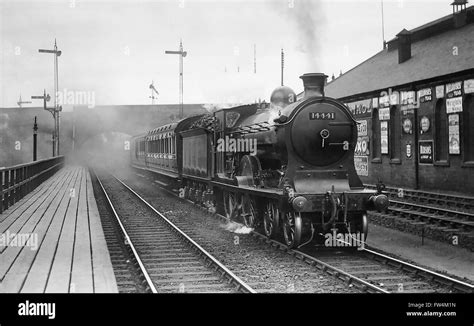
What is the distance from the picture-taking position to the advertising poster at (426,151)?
17.7m

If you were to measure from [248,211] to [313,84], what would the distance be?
3.48 metres

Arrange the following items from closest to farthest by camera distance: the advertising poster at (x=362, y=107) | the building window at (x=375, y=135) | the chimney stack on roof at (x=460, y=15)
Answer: the chimney stack on roof at (x=460, y=15)
the building window at (x=375, y=135)
the advertising poster at (x=362, y=107)

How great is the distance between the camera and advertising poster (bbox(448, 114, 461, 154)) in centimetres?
1619

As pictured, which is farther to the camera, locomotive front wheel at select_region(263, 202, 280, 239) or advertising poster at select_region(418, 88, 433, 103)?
advertising poster at select_region(418, 88, 433, 103)

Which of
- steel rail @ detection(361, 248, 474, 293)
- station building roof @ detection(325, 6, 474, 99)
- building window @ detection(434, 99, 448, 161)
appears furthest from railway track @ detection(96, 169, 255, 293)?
station building roof @ detection(325, 6, 474, 99)

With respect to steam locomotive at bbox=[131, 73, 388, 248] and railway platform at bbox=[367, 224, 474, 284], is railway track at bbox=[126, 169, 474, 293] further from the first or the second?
railway platform at bbox=[367, 224, 474, 284]

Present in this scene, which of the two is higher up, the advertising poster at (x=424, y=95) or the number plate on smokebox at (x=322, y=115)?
the advertising poster at (x=424, y=95)

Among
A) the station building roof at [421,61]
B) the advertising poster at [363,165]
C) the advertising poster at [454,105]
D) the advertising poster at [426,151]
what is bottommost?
the advertising poster at [363,165]

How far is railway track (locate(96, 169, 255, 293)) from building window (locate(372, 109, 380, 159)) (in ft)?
34.4

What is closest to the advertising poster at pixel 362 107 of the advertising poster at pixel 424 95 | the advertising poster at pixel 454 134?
the advertising poster at pixel 424 95

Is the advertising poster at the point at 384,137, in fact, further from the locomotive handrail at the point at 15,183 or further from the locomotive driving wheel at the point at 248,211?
the locomotive handrail at the point at 15,183

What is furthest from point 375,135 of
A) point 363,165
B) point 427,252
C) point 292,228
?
point 292,228

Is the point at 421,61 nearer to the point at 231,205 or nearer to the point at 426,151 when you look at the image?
the point at 426,151

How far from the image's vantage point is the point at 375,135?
21.4 metres
